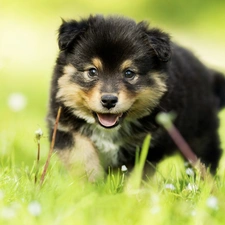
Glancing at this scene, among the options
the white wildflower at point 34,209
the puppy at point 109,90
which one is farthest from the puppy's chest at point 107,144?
the white wildflower at point 34,209

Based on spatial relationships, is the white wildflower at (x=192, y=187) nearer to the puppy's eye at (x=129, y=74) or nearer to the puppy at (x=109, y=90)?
the puppy at (x=109, y=90)

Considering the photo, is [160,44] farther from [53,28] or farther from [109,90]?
[53,28]

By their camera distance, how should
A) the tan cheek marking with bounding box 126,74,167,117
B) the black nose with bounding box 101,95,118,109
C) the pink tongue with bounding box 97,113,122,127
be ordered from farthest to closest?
the tan cheek marking with bounding box 126,74,167,117 → the pink tongue with bounding box 97,113,122,127 → the black nose with bounding box 101,95,118,109

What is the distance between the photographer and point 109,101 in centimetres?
425

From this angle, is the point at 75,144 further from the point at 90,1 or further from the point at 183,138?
the point at 90,1

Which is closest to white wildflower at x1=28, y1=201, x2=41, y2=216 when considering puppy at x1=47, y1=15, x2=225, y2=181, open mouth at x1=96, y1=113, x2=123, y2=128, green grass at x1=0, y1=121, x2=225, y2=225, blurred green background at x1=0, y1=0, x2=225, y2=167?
green grass at x1=0, y1=121, x2=225, y2=225

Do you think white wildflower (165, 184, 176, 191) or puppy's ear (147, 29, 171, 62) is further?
puppy's ear (147, 29, 171, 62)

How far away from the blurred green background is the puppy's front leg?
12.7ft

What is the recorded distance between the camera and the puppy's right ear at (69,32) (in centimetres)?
450

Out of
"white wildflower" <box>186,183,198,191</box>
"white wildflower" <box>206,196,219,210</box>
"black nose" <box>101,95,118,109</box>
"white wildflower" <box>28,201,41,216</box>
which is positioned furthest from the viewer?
"black nose" <box>101,95,118,109</box>

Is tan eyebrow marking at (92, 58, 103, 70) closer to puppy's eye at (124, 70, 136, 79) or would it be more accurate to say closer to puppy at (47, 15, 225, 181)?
puppy at (47, 15, 225, 181)

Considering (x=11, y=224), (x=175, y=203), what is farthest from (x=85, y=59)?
(x=11, y=224)

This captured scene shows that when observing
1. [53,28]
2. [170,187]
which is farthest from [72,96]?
[53,28]

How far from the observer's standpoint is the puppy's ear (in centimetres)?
452
